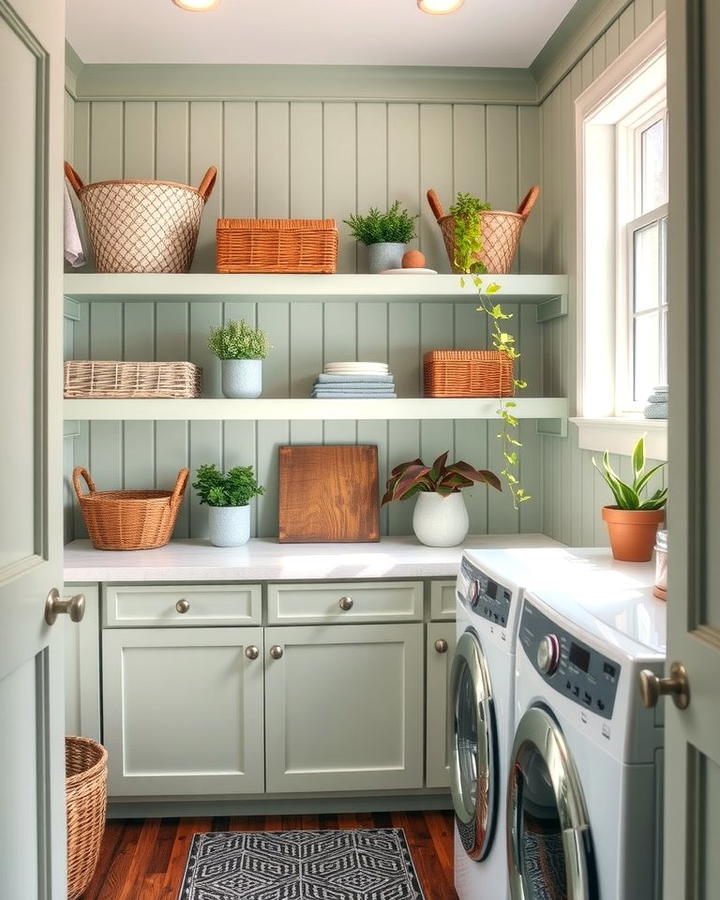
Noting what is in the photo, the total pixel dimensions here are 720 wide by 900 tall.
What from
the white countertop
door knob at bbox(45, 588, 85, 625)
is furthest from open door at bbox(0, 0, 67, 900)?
the white countertop

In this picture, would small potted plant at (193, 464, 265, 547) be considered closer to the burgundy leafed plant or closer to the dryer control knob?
the burgundy leafed plant

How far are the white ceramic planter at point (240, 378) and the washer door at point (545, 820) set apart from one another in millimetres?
1657

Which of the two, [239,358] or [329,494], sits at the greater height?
[239,358]

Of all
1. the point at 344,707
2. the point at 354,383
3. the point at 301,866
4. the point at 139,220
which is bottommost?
the point at 301,866

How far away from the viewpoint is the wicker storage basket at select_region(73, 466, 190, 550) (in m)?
2.90

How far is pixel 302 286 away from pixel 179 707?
4.61 feet

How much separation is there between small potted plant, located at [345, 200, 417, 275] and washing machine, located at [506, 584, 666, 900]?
163 cm

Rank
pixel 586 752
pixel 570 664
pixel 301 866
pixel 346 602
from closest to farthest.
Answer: pixel 586 752 → pixel 570 664 → pixel 301 866 → pixel 346 602

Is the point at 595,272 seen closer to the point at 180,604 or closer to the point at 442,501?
the point at 442,501

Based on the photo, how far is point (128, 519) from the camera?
290cm

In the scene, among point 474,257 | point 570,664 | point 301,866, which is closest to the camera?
point 570,664

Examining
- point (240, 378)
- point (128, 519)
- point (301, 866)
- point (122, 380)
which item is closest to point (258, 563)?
point (128, 519)

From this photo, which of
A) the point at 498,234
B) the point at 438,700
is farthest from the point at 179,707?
the point at 498,234

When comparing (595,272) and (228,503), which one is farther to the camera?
(228,503)
